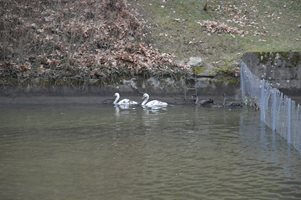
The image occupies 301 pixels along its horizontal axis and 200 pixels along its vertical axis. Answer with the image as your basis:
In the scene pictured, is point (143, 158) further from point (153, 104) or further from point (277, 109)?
point (153, 104)

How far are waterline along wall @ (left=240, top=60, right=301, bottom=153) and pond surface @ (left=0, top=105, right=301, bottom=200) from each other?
303mm

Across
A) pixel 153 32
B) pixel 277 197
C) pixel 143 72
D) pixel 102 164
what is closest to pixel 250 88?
pixel 143 72

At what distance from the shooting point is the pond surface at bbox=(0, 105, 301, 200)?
11.5m

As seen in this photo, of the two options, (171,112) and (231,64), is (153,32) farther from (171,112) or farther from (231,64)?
(171,112)

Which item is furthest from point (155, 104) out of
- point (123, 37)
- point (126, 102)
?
point (123, 37)

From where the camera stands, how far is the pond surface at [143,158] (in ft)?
37.6

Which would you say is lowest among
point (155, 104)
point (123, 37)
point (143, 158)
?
point (143, 158)

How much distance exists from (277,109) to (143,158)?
4.76m

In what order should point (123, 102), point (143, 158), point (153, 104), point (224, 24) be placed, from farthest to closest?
point (224, 24)
point (123, 102)
point (153, 104)
point (143, 158)

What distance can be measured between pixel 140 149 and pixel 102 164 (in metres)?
1.84

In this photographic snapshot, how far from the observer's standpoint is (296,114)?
565 inches

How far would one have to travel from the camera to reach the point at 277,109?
56.0 ft

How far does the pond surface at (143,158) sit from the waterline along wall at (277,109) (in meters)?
0.30

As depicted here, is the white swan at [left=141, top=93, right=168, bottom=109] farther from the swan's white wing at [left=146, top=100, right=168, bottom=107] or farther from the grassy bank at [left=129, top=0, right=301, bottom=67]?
the grassy bank at [left=129, top=0, right=301, bottom=67]
